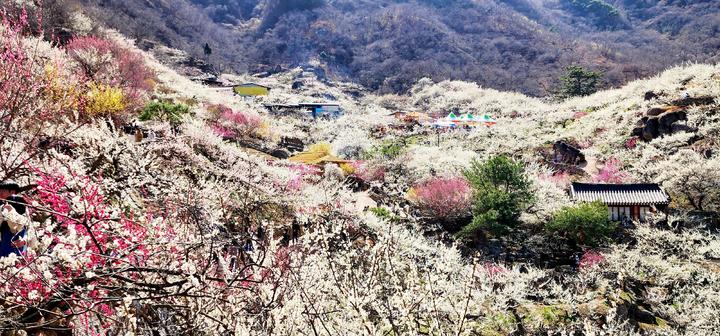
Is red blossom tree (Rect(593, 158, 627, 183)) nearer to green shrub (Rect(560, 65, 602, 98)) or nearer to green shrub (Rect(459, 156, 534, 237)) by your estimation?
green shrub (Rect(459, 156, 534, 237))

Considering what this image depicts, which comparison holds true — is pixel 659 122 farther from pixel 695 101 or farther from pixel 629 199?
pixel 629 199

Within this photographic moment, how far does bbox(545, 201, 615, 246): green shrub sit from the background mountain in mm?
55144

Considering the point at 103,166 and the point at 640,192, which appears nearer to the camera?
the point at 103,166

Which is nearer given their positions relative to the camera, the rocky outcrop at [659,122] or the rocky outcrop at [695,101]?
the rocky outcrop at [659,122]

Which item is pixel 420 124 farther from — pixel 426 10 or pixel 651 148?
pixel 426 10

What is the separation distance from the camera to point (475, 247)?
595 inches

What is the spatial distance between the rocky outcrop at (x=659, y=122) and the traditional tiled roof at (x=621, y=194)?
9.81m

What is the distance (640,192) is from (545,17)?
4051 inches

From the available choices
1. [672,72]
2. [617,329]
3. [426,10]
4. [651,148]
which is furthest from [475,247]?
[426,10]

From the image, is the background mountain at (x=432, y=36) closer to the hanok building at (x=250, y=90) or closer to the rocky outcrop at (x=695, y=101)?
the hanok building at (x=250, y=90)

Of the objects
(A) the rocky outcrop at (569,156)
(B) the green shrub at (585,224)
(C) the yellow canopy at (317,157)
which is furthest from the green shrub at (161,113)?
(A) the rocky outcrop at (569,156)

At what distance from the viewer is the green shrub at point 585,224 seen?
14.3 m

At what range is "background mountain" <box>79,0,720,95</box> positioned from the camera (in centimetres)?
7169

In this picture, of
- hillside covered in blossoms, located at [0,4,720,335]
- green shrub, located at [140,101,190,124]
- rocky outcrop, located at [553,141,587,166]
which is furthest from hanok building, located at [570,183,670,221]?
green shrub, located at [140,101,190,124]
